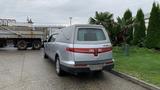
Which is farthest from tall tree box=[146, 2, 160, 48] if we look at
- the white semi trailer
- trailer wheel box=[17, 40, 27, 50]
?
trailer wheel box=[17, 40, 27, 50]

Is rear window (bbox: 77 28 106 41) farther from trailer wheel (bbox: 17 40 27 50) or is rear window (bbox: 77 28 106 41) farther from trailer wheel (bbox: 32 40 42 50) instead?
trailer wheel (bbox: 32 40 42 50)

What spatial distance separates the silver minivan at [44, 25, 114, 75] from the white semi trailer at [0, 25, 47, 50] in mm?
13880

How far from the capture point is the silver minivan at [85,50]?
7684 millimetres

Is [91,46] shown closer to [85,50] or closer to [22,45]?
[85,50]

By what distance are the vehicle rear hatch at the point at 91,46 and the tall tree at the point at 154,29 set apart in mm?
10510

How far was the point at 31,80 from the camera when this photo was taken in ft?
26.9

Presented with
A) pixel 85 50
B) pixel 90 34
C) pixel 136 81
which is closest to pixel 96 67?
pixel 85 50

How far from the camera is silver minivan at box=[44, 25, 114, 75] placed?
7.68m

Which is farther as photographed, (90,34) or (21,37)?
(21,37)

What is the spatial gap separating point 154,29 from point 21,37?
11376mm

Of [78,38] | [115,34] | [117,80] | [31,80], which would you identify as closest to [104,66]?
[117,80]

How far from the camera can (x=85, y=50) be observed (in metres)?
7.70

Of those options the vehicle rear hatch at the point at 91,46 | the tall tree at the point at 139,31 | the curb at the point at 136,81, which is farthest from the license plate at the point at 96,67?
the tall tree at the point at 139,31

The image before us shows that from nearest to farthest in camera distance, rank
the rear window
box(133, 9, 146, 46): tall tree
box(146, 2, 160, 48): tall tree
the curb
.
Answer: the curb, the rear window, box(146, 2, 160, 48): tall tree, box(133, 9, 146, 46): tall tree
